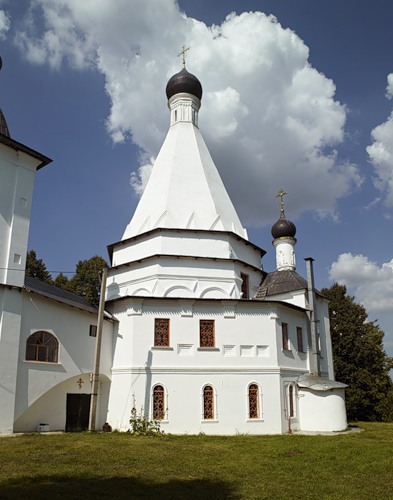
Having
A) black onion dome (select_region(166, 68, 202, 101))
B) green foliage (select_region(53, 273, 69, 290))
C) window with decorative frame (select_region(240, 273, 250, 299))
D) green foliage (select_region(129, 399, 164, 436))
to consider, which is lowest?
green foliage (select_region(129, 399, 164, 436))

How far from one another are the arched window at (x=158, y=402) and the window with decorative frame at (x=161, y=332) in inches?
60.7

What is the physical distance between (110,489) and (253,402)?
1017 centimetres

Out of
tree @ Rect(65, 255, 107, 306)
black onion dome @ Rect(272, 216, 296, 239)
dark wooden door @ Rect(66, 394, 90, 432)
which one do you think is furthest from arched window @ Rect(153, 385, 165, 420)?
tree @ Rect(65, 255, 107, 306)

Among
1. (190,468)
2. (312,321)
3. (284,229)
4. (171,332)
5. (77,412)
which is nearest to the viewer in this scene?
(190,468)

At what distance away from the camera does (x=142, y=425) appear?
1533cm

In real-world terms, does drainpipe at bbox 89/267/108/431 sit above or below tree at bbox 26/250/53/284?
below

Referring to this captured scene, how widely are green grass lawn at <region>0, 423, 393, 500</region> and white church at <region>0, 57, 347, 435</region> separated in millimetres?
2118

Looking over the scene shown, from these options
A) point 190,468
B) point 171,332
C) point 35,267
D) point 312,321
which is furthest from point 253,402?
point 35,267

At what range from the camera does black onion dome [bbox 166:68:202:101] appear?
25.4 m

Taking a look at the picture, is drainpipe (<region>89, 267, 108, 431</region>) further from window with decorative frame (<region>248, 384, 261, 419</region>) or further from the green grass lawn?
window with decorative frame (<region>248, 384, 261, 419</region>)

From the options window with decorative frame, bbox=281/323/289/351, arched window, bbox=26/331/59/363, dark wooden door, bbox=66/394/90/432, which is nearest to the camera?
arched window, bbox=26/331/59/363

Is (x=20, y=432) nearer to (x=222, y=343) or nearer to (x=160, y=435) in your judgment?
(x=160, y=435)

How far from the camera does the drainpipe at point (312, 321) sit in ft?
63.3

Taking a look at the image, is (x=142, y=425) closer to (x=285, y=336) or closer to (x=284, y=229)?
(x=285, y=336)
